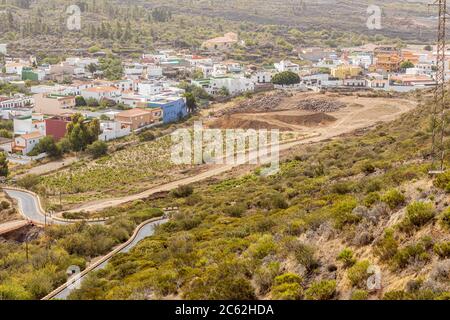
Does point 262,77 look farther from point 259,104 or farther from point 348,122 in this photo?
point 348,122

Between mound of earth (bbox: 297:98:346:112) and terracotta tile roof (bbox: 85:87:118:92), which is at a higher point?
terracotta tile roof (bbox: 85:87:118:92)

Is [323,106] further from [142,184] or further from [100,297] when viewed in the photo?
[100,297]

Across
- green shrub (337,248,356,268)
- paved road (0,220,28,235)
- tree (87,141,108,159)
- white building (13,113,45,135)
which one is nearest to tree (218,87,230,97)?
white building (13,113,45,135)

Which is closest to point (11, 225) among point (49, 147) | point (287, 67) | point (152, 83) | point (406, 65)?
point (49, 147)

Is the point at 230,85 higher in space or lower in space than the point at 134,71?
lower

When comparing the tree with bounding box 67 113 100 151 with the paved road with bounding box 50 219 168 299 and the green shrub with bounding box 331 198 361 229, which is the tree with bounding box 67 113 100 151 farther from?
the green shrub with bounding box 331 198 361 229
